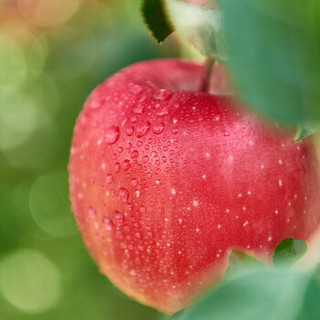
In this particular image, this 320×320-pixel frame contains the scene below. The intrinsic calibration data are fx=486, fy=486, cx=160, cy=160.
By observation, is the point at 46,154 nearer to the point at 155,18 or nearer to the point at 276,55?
the point at 155,18

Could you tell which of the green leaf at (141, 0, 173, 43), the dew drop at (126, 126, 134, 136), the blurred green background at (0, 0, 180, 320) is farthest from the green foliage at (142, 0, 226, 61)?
the blurred green background at (0, 0, 180, 320)

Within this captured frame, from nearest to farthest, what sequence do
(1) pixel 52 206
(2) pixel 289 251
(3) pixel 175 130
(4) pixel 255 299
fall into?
(4) pixel 255 299, (2) pixel 289 251, (3) pixel 175 130, (1) pixel 52 206

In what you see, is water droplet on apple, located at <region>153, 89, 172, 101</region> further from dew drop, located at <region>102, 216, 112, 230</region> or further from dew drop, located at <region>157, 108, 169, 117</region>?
dew drop, located at <region>102, 216, 112, 230</region>

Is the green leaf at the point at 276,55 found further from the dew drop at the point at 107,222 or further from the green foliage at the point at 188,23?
the dew drop at the point at 107,222

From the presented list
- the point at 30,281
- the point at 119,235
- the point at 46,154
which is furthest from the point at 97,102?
the point at 30,281

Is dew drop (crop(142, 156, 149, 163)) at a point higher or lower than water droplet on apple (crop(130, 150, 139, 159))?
lower

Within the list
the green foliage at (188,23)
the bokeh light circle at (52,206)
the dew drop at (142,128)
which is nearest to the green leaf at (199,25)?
the green foliage at (188,23)
